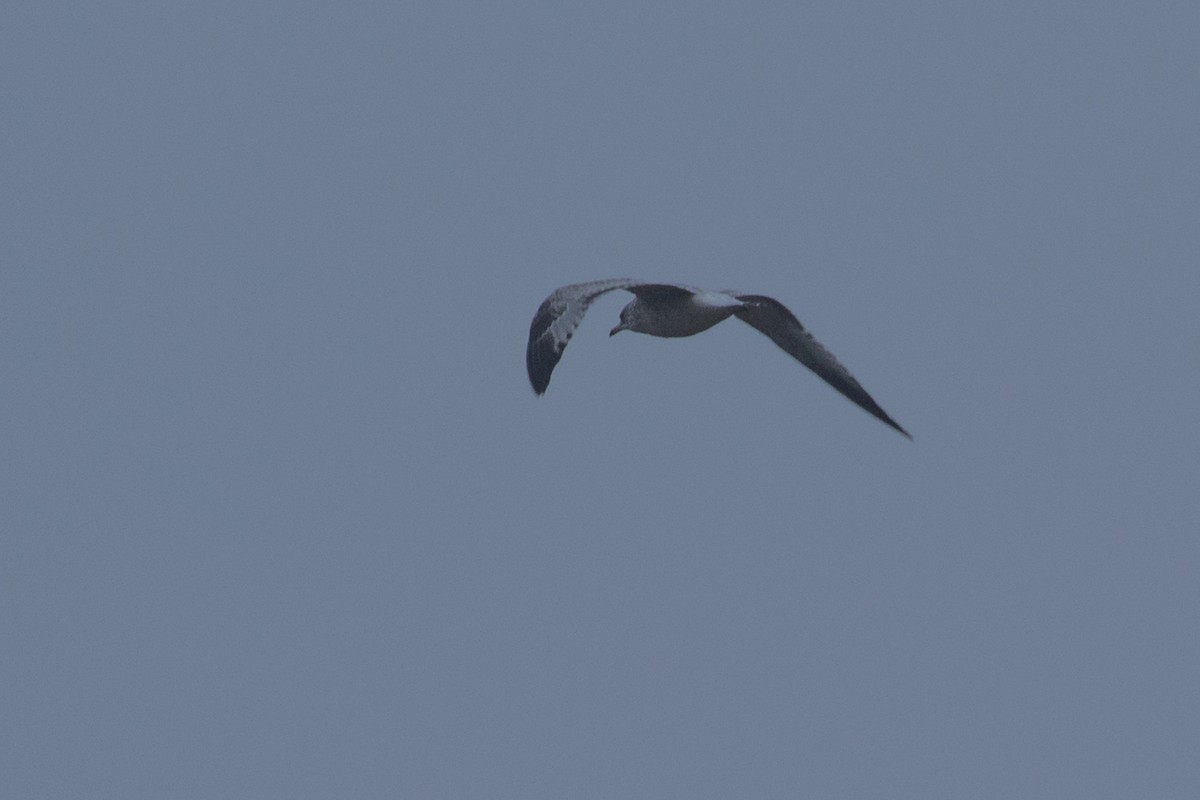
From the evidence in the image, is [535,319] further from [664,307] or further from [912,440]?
[912,440]

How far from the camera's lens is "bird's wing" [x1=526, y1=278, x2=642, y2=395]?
83.1 feet

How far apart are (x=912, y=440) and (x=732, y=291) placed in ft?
10.7

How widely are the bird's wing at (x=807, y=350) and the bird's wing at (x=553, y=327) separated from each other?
3477mm

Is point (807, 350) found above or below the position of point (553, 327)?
below

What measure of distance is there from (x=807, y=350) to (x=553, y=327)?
5452mm

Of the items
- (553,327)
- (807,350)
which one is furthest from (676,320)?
(553,327)

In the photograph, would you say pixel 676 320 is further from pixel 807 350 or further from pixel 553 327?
pixel 553 327

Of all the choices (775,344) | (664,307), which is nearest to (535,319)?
(664,307)

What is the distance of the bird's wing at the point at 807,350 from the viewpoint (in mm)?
29016

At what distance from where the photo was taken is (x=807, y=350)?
29766mm

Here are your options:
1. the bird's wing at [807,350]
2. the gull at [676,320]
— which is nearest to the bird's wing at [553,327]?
the gull at [676,320]

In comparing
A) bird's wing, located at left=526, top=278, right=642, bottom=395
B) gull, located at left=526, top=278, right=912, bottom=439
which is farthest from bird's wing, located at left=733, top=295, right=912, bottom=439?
bird's wing, located at left=526, top=278, right=642, bottom=395

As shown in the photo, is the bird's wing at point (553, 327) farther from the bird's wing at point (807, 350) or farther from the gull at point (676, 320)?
the bird's wing at point (807, 350)

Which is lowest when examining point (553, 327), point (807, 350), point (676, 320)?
point (807, 350)
